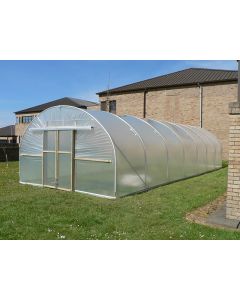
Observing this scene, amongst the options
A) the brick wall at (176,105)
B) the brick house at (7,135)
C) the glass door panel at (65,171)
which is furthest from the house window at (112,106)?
the brick house at (7,135)

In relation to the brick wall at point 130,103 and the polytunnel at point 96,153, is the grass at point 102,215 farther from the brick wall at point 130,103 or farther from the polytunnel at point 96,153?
the brick wall at point 130,103

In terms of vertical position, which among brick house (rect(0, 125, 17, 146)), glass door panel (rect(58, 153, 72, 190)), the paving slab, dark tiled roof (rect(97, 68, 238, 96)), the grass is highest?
dark tiled roof (rect(97, 68, 238, 96))

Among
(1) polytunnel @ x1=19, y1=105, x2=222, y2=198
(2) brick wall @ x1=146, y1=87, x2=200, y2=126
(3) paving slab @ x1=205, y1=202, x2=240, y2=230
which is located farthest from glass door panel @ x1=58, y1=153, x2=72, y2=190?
(2) brick wall @ x1=146, y1=87, x2=200, y2=126

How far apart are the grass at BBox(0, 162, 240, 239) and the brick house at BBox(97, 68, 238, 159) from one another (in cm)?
1379

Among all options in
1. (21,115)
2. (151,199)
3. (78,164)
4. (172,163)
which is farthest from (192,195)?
(21,115)

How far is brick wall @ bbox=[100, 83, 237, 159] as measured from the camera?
24.2 metres

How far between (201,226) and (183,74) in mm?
24562

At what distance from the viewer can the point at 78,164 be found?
11070 millimetres

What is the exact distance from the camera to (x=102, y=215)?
25.7 feet

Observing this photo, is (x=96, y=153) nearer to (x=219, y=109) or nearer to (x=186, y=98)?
(x=219, y=109)

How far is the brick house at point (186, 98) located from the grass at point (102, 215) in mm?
13789

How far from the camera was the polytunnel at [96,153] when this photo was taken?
10.2m

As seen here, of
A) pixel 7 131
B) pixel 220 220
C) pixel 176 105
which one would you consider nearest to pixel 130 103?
pixel 176 105

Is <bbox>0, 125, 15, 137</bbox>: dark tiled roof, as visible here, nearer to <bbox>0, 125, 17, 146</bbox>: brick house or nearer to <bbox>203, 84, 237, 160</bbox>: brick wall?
<bbox>0, 125, 17, 146</bbox>: brick house
